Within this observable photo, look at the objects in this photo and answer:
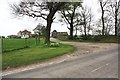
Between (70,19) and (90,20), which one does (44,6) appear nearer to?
(70,19)

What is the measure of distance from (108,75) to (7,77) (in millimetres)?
5434

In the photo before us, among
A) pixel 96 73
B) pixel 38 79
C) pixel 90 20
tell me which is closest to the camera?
pixel 38 79

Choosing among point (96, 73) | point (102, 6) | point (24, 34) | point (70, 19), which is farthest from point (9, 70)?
point (70, 19)

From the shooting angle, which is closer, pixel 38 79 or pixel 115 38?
pixel 38 79

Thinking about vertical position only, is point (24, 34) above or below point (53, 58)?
above

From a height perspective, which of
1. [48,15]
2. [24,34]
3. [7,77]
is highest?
[48,15]

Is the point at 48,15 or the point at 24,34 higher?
the point at 48,15

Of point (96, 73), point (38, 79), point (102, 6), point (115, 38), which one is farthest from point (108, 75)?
point (102, 6)

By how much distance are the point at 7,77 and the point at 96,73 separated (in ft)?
16.2

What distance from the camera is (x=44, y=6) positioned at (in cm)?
4006

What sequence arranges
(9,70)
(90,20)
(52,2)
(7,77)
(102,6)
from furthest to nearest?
(90,20) < (102,6) < (52,2) < (9,70) < (7,77)

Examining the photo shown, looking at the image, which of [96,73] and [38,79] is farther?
[96,73]

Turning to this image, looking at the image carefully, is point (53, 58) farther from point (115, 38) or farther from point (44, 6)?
point (115, 38)

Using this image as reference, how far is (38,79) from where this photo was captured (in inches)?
511
